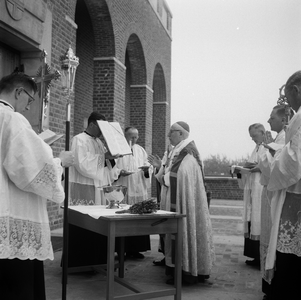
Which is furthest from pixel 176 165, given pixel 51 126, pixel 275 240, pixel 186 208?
pixel 51 126

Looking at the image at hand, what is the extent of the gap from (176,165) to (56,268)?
2.09 m

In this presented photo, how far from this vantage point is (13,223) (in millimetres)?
2945

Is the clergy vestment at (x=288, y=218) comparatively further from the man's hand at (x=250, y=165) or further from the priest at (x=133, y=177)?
the priest at (x=133, y=177)

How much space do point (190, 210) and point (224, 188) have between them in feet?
44.0

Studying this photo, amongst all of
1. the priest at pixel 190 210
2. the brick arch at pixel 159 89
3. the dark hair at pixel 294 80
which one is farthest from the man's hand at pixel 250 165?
the brick arch at pixel 159 89

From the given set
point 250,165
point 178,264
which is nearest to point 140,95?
point 250,165

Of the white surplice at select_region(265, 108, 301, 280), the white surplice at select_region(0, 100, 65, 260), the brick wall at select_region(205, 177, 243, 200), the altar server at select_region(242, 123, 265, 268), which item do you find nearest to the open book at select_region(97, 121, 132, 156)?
Result: the altar server at select_region(242, 123, 265, 268)

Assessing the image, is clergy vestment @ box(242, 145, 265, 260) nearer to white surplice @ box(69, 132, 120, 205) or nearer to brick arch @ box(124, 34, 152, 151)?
white surplice @ box(69, 132, 120, 205)

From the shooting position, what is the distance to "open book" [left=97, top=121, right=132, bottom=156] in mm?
5117

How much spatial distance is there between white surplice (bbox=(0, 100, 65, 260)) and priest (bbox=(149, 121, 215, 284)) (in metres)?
2.11

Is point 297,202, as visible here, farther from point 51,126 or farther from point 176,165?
point 51,126

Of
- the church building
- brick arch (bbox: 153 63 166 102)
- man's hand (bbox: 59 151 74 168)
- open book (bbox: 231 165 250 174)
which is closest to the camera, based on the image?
man's hand (bbox: 59 151 74 168)

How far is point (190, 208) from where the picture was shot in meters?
4.85

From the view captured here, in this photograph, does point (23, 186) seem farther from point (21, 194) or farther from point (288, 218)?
point (288, 218)
